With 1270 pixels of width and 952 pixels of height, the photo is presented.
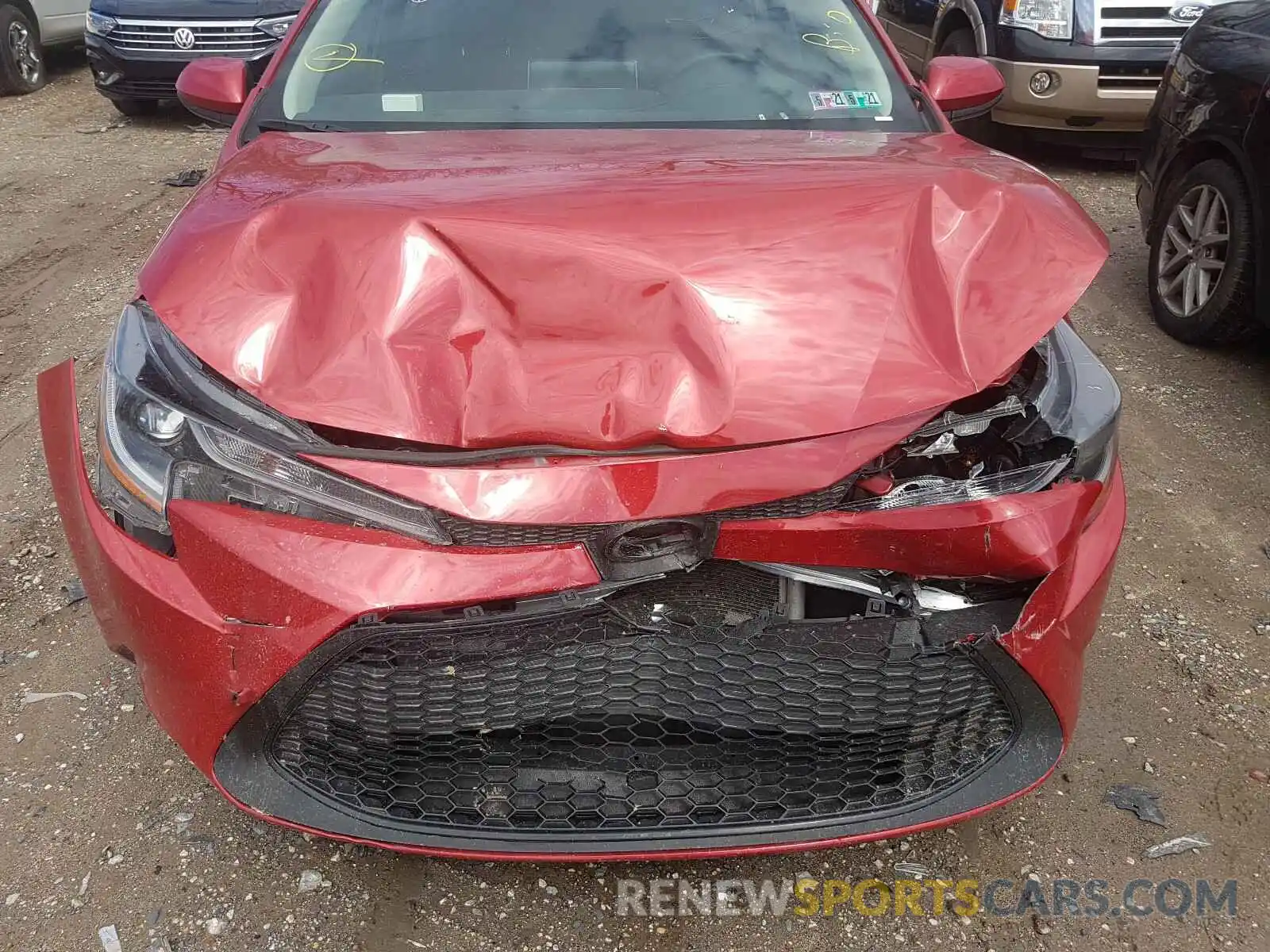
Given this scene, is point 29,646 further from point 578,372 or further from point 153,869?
point 578,372

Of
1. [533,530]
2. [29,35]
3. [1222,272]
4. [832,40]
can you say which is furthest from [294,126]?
[29,35]

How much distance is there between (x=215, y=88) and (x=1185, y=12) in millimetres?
5312

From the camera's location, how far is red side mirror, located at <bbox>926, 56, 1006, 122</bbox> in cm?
292

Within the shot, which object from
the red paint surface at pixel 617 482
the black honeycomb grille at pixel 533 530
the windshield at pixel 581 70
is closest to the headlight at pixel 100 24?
the windshield at pixel 581 70

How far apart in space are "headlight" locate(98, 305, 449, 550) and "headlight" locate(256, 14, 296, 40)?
6.47 m

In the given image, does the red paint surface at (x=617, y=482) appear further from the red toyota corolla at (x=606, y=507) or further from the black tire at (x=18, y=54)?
the black tire at (x=18, y=54)

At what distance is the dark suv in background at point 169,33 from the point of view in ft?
23.7

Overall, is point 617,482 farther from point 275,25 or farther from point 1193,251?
point 275,25

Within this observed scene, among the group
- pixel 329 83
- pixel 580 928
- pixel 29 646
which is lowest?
pixel 580 928

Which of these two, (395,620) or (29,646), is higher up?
(395,620)

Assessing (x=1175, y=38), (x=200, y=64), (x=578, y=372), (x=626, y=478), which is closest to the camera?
(x=626, y=478)

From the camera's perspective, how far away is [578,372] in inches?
61.1

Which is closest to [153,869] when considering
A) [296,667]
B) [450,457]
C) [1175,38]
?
[296,667]

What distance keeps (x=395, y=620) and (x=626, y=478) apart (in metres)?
0.40
